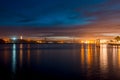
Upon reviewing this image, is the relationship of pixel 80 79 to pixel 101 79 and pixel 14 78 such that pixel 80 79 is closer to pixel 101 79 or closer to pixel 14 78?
pixel 101 79

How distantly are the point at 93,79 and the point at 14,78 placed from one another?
29.8 ft

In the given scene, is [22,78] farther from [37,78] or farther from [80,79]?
[80,79]

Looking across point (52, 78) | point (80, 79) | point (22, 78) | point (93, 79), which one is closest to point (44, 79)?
point (52, 78)

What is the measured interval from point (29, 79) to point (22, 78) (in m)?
1.00

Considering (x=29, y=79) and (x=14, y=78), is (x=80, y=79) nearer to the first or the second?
(x=29, y=79)

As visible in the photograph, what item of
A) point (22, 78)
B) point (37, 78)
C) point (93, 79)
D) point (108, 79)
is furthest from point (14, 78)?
point (108, 79)

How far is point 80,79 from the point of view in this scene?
2270cm

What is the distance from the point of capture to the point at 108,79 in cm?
2269

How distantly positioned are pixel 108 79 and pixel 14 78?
1082 centimetres

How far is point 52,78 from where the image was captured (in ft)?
76.1

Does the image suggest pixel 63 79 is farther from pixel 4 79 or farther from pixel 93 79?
pixel 4 79

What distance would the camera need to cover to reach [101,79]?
22.7 meters

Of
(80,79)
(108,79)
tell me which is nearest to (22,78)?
(80,79)

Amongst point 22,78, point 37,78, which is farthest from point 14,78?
point 37,78
